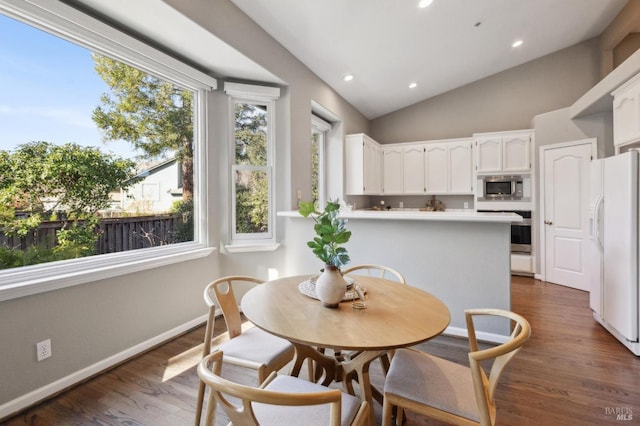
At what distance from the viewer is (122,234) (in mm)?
2568

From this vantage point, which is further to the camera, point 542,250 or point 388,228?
point 542,250

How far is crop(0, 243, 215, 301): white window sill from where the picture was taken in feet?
6.07

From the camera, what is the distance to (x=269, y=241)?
3566 millimetres

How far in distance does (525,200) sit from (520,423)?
4114mm

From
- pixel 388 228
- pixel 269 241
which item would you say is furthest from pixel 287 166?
pixel 388 228

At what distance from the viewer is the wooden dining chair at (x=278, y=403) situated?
2.65 feet

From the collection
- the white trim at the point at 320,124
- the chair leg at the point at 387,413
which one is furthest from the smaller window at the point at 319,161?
the chair leg at the point at 387,413

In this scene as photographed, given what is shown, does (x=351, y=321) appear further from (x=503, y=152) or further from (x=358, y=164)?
(x=503, y=152)

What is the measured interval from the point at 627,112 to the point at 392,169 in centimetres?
334

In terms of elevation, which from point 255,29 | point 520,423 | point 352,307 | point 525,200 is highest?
point 255,29

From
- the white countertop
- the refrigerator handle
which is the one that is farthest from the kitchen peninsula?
the refrigerator handle

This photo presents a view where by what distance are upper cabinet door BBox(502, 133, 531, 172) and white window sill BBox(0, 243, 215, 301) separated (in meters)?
4.88

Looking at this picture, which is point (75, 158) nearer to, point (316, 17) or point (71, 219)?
point (71, 219)

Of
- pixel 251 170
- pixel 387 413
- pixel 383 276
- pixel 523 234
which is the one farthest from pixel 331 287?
pixel 523 234
